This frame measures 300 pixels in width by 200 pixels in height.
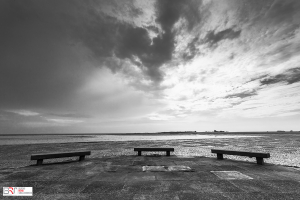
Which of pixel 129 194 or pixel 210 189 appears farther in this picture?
pixel 210 189

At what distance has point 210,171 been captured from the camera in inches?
243

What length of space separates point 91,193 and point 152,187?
173cm

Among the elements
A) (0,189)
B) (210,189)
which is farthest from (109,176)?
(210,189)

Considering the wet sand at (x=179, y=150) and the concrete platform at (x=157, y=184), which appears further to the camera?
the wet sand at (x=179, y=150)

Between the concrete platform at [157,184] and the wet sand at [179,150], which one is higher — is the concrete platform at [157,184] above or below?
above

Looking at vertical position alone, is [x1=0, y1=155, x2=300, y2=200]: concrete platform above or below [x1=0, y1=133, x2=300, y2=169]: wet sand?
above

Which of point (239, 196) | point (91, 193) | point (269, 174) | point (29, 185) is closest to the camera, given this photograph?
point (239, 196)

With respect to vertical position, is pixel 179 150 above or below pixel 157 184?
below

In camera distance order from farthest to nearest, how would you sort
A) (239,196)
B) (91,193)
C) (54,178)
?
(54,178) → (91,193) → (239,196)

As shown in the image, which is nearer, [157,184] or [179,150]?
[157,184]

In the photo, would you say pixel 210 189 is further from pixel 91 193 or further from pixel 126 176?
pixel 91 193

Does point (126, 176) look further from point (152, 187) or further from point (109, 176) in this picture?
point (152, 187)

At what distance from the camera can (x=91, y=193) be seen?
162 inches

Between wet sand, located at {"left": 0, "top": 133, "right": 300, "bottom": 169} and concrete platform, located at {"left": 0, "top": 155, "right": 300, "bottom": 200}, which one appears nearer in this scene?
concrete platform, located at {"left": 0, "top": 155, "right": 300, "bottom": 200}
